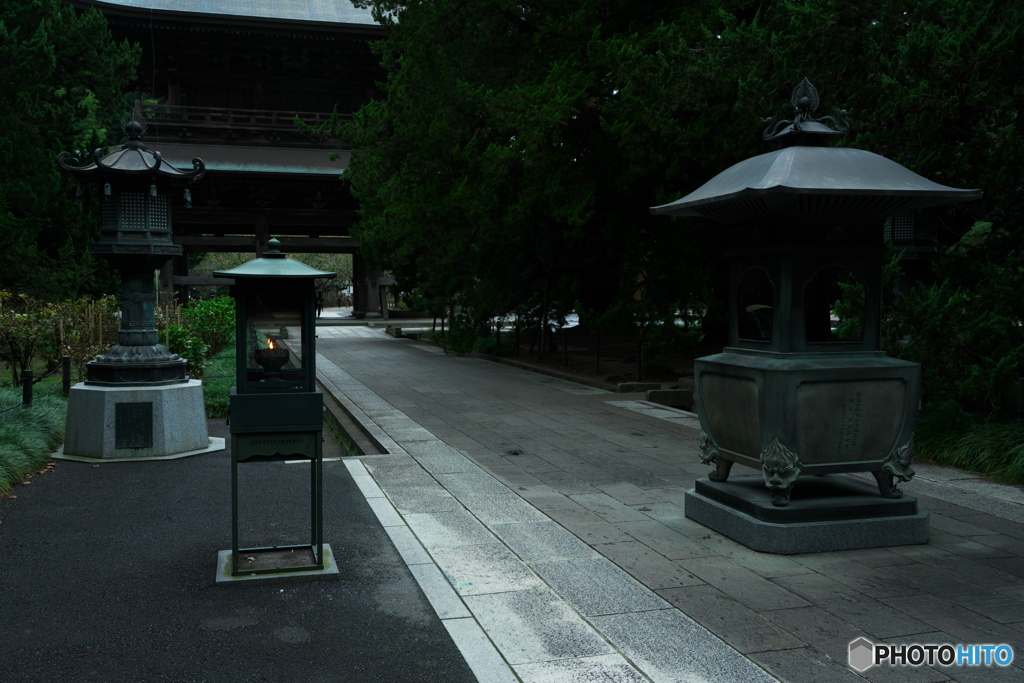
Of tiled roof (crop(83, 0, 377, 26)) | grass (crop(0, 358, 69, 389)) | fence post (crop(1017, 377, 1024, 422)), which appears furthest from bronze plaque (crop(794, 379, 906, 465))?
tiled roof (crop(83, 0, 377, 26))

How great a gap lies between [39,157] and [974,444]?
16.1m

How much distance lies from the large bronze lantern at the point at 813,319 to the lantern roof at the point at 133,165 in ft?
19.8

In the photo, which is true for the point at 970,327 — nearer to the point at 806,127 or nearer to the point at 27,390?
the point at 806,127

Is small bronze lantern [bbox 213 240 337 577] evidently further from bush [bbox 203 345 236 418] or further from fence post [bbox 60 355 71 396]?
fence post [bbox 60 355 71 396]

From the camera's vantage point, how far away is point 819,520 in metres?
5.46

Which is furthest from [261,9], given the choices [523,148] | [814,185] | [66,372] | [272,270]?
[814,185]

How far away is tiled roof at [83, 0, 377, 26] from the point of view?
27219 mm

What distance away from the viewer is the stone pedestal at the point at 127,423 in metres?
8.55

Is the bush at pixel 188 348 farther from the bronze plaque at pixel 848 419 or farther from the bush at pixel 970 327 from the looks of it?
the bronze plaque at pixel 848 419

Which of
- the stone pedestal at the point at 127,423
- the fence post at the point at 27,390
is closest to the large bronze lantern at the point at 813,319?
the stone pedestal at the point at 127,423

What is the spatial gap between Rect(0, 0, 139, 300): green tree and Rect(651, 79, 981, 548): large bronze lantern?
534 inches

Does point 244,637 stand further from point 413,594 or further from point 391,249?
point 391,249

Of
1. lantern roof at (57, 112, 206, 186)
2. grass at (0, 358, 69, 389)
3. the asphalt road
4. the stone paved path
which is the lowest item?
the asphalt road

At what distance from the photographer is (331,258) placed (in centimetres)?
7088
